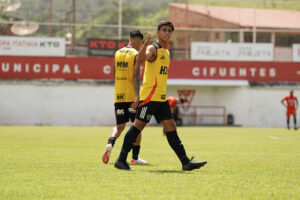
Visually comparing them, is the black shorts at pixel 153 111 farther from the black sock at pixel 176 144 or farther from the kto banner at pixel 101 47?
the kto banner at pixel 101 47

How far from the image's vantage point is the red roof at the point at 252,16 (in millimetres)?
48109

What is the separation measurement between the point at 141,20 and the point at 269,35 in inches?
1346

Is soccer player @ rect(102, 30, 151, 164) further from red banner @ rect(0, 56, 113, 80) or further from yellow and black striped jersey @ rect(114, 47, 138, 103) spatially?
red banner @ rect(0, 56, 113, 80)

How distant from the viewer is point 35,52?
3497 cm

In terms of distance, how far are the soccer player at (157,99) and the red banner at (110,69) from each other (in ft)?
87.1

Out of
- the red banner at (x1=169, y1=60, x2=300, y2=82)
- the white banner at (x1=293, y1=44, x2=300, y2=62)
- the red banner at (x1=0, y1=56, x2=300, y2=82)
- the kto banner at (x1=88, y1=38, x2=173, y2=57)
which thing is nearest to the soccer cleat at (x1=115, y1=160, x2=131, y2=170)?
the red banner at (x1=0, y1=56, x2=300, y2=82)

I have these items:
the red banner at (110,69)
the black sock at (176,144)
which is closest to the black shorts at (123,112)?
the black sock at (176,144)

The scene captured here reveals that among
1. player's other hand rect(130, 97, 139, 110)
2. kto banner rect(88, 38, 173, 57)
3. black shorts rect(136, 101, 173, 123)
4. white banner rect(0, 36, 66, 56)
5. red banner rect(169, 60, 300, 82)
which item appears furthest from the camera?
red banner rect(169, 60, 300, 82)

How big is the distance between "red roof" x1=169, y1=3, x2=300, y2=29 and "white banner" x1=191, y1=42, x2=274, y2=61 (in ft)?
31.9

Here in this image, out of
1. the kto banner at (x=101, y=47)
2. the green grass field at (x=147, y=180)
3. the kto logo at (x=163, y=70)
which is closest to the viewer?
the green grass field at (x=147, y=180)

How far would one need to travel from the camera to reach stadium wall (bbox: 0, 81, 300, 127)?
111 feet

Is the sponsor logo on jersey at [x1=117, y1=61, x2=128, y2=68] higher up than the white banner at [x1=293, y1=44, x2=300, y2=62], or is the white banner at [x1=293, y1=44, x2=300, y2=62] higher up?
the white banner at [x1=293, y1=44, x2=300, y2=62]

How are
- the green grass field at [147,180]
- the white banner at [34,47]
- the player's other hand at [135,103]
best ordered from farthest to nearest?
1. the white banner at [34,47]
2. the player's other hand at [135,103]
3. the green grass field at [147,180]

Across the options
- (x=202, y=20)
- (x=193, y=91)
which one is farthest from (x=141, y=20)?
(x=193, y=91)
